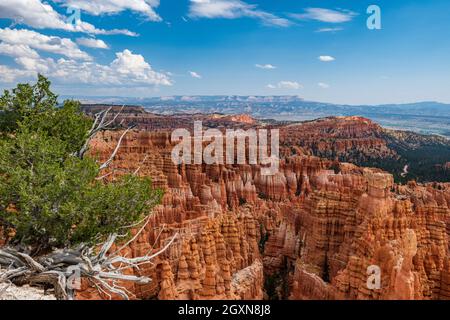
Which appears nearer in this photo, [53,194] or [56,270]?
[53,194]

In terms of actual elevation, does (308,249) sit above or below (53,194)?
below

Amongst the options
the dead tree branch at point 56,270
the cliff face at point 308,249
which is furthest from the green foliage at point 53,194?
the cliff face at point 308,249

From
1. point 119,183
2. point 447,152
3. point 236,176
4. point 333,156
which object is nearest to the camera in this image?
point 119,183

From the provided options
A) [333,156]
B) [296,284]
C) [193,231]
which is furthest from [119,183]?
[333,156]

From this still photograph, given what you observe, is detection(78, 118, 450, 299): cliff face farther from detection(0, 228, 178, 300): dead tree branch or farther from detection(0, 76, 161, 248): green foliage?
detection(0, 228, 178, 300): dead tree branch

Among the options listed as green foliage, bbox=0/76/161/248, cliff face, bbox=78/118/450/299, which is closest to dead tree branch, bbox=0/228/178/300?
green foliage, bbox=0/76/161/248

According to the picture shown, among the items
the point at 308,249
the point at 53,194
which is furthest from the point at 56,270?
the point at 308,249

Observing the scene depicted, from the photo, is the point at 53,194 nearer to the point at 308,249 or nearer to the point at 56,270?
the point at 56,270
